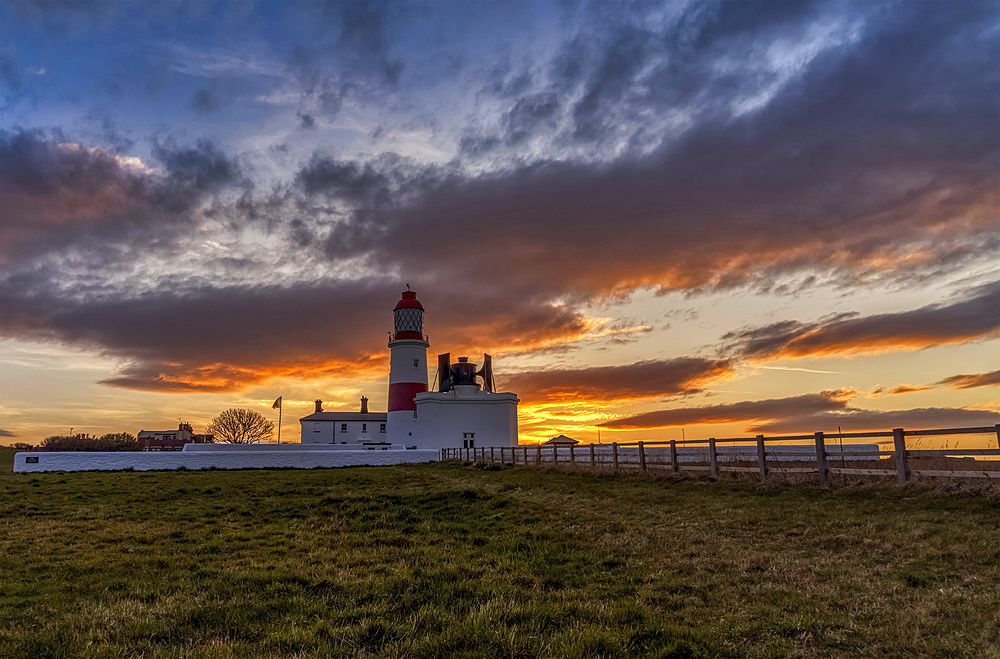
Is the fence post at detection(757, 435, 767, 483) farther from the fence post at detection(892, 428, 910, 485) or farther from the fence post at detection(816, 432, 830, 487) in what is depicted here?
the fence post at detection(892, 428, 910, 485)

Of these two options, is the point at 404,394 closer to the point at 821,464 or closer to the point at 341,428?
the point at 341,428

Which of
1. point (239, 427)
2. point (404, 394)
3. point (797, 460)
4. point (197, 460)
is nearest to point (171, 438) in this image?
point (239, 427)

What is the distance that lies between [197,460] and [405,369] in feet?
72.8

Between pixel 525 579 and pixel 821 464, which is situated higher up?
pixel 821 464

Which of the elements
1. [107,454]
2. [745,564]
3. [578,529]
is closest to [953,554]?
[745,564]

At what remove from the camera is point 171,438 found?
86250 millimetres

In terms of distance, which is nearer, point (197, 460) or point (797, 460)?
Answer: point (797, 460)

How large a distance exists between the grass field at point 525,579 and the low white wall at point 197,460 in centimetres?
2205

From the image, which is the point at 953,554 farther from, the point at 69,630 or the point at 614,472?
the point at 614,472

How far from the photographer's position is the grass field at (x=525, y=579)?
5.86 m

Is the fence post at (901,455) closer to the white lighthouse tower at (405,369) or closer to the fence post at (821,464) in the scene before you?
the fence post at (821,464)

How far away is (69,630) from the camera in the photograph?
627cm

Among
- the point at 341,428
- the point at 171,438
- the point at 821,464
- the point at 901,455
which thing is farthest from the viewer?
the point at 171,438

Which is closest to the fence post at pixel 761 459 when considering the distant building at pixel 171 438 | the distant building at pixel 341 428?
the distant building at pixel 341 428
